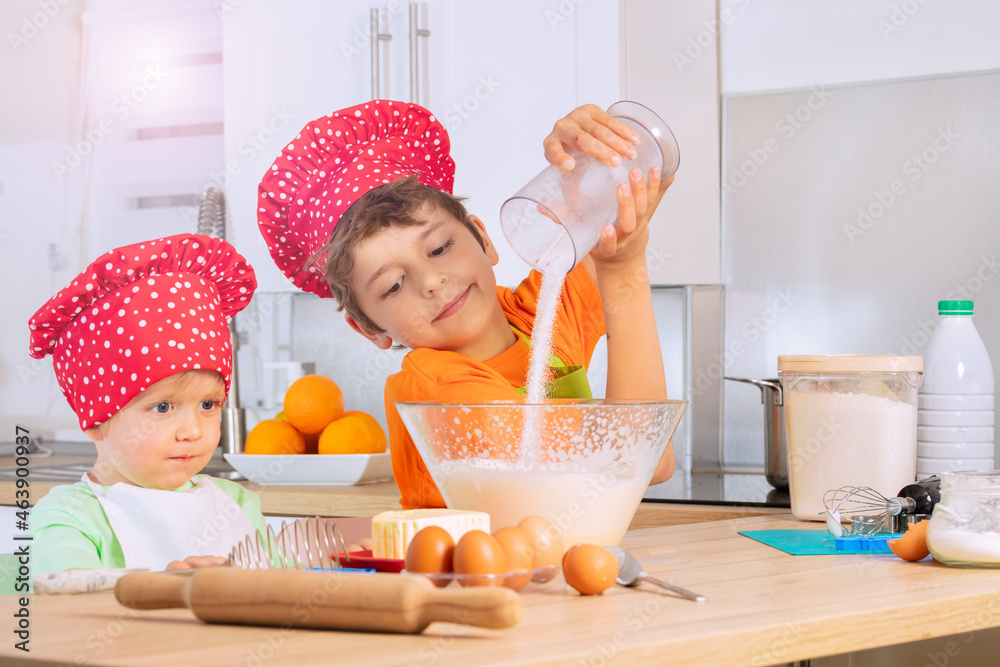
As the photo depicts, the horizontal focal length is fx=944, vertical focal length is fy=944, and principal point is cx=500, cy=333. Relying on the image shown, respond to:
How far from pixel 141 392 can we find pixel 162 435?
6 cm

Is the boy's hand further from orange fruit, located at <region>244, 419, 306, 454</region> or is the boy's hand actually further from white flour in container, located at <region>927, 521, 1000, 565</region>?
orange fruit, located at <region>244, 419, 306, 454</region>

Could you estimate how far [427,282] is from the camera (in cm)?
109

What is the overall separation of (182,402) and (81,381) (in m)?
0.12

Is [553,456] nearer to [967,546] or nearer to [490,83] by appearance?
[967,546]

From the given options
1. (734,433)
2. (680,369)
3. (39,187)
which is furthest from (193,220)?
(734,433)

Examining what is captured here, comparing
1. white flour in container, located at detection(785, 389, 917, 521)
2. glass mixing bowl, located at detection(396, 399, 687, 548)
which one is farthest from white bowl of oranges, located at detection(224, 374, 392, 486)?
glass mixing bowl, located at detection(396, 399, 687, 548)

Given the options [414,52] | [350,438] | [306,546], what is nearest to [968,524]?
[306,546]

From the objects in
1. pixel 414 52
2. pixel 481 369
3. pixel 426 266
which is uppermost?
pixel 414 52

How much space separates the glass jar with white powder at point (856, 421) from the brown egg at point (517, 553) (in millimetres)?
547

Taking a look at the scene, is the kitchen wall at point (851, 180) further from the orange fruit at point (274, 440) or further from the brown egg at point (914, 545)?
the brown egg at point (914, 545)

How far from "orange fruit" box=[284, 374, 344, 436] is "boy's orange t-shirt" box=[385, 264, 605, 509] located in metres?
0.70

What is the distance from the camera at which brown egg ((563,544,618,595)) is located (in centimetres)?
65

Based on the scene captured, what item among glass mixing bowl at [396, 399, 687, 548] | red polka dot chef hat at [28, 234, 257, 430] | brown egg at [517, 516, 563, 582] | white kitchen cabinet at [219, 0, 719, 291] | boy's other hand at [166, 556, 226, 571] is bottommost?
boy's other hand at [166, 556, 226, 571]

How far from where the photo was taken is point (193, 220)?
8.45 feet
